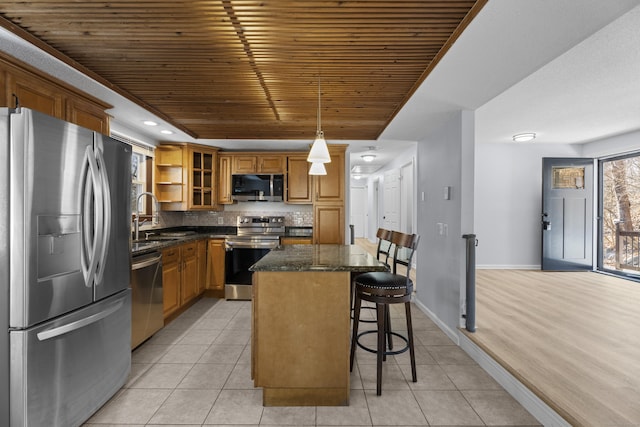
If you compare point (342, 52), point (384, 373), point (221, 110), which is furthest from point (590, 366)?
point (221, 110)

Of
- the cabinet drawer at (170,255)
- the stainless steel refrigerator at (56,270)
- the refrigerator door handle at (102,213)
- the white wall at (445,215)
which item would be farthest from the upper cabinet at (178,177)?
the white wall at (445,215)

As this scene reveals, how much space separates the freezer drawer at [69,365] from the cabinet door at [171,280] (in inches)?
46.0

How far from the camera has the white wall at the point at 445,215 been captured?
2.86 m

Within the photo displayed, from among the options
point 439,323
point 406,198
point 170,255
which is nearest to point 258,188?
point 170,255

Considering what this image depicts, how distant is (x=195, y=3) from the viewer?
154 centimetres

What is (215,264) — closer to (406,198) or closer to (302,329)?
(302,329)

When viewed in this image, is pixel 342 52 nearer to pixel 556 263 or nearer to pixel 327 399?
pixel 327 399

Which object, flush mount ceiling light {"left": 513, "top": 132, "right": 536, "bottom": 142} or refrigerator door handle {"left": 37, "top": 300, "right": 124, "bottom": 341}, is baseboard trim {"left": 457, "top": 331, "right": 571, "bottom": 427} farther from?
flush mount ceiling light {"left": 513, "top": 132, "right": 536, "bottom": 142}

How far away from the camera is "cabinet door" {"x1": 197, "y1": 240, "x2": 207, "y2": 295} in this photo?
4133mm

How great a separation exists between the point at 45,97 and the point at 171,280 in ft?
6.64

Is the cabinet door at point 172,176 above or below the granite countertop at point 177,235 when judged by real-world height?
above

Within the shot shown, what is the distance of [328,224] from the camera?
4551 millimetres

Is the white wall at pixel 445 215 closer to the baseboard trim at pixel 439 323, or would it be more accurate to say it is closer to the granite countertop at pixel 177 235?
the baseboard trim at pixel 439 323

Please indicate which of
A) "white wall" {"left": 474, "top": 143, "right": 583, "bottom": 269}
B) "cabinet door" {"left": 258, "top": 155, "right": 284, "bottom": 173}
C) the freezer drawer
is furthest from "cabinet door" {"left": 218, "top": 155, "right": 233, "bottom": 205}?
"white wall" {"left": 474, "top": 143, "right": 583, "bottom": 269}
